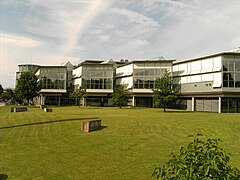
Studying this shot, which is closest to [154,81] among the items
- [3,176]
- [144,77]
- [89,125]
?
[144,77]

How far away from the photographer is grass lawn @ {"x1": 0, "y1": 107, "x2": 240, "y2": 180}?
12.2 meters

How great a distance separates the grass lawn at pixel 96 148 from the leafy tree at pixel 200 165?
7.00 m

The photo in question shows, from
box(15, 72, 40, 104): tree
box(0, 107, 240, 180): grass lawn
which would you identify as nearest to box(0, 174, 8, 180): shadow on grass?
box(0, 107, 240, 180): grass lawn

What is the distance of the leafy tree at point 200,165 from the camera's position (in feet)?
14.5

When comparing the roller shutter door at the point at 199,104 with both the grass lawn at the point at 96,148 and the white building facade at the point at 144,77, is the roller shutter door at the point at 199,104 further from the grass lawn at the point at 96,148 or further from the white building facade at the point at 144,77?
the grass lawn at the point at 96,148

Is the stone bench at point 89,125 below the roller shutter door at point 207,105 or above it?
below

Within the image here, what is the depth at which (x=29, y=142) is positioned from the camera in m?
18.4

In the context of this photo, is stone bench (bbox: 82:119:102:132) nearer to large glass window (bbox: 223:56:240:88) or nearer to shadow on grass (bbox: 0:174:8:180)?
shadow on grass (bbox: 0:174:8:180)

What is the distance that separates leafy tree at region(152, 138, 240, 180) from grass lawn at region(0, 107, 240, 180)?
7000 millimetres

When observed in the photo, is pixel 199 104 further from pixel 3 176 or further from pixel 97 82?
pixel 3 176

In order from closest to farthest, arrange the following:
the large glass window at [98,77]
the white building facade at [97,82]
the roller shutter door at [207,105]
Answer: the roller shutter door at [207,105]
the white building facade at [97,82]
the large glass window at [98,77]

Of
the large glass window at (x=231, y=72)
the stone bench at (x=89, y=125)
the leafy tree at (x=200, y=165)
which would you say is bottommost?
the stone bench at (x=89, y=125)

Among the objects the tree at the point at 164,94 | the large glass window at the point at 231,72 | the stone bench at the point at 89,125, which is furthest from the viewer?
the large glass window at the point at 231,72

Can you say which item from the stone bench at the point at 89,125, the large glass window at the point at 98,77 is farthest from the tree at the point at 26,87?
the stone bench at the point at 89,125
